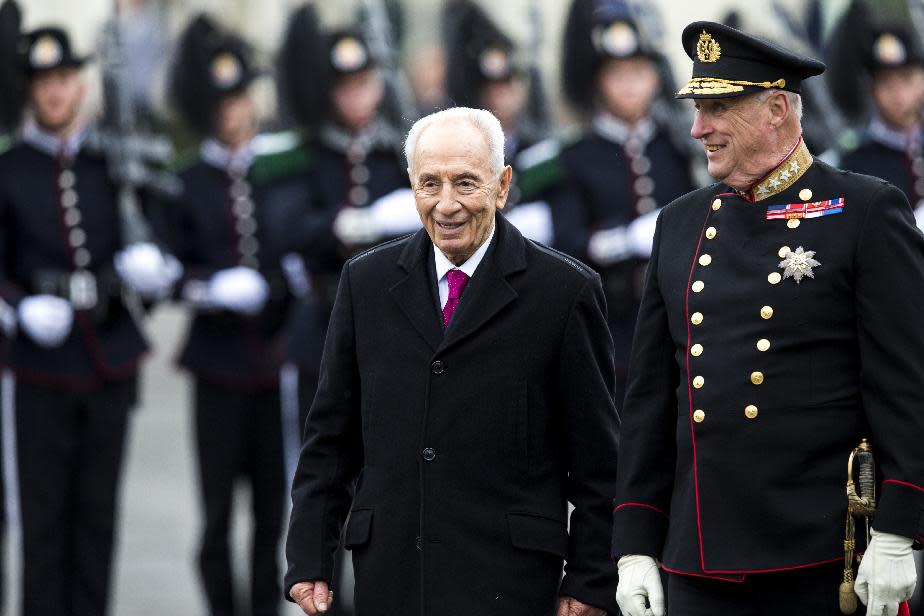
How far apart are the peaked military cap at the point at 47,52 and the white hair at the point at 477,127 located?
383 centimetres

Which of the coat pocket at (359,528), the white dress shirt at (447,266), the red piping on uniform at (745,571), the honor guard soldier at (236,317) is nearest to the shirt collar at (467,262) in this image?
the white dress shirt at (447,266)

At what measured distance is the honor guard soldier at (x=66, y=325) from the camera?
8.12m

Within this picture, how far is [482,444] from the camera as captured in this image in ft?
16.0

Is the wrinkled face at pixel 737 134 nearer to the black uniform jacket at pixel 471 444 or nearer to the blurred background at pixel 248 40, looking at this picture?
the black uniform jacket at pixel 471 444

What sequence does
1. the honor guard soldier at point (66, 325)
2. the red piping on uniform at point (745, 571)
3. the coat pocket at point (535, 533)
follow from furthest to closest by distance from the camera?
the honor guard soldier at point (66, 325) < the coat pocket at point (535, 533) < the red piping on uniform at point (745, 571)

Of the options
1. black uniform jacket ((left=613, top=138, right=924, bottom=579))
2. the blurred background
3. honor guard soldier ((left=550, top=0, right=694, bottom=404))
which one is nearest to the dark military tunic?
honor guard soldier ((left=550, top=0, right=694, bottom=404))

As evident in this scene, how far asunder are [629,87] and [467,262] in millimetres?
4537

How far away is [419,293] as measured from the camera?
5.00 m

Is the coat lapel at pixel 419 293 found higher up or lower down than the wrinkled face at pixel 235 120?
lower down

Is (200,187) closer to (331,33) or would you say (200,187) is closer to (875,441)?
(331,33)

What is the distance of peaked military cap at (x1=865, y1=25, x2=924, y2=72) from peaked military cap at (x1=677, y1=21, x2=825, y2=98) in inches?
194

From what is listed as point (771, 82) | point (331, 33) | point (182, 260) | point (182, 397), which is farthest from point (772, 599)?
point (182, 397)

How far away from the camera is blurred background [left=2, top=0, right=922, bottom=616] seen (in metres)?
9.48

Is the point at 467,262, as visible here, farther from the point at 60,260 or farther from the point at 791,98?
the point at 60,260
